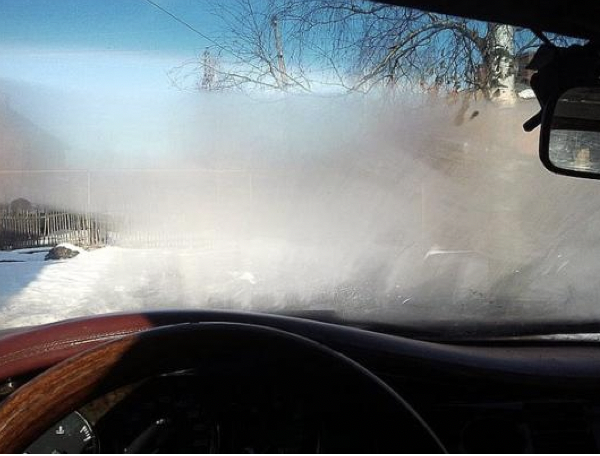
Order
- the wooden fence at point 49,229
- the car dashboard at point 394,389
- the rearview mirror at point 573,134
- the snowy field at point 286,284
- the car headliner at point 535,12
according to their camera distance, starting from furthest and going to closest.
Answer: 1. the wooden fence at point 49,229
2. the snowy field at point 286,284
3. the rearview mirror at point 573,134
4. the car headliner at point 535,12
5. the car dashboard at point 394,389

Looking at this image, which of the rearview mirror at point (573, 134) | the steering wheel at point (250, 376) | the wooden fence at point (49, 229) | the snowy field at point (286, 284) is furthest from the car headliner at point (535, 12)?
the wooden fence at point (49, 229)

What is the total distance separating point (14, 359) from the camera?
2182 millimetres

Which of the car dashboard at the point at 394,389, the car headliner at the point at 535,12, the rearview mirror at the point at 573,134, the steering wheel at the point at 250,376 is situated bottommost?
the car dashboard at the point at 394,389

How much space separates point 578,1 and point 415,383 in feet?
4.22

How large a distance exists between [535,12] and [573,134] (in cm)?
68

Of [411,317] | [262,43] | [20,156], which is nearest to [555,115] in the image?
[411,317]

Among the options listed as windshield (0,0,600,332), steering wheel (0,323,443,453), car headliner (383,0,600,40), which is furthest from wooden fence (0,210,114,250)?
car headliner (383,0,600,40)

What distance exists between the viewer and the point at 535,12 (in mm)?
2072

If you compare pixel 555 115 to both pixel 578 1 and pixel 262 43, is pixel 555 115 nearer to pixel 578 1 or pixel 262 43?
pixel 578 1

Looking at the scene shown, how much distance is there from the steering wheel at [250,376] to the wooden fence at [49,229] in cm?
267

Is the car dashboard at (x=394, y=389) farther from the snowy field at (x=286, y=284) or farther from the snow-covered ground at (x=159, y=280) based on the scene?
the snow-covered ground at (x=159, y=280)

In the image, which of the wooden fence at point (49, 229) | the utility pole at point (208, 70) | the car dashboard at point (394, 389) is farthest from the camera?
the wooden fence at point (49, 229)

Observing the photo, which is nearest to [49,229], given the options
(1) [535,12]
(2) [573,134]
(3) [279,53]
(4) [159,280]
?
(4) [159,280]

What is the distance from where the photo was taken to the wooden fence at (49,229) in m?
4.12
